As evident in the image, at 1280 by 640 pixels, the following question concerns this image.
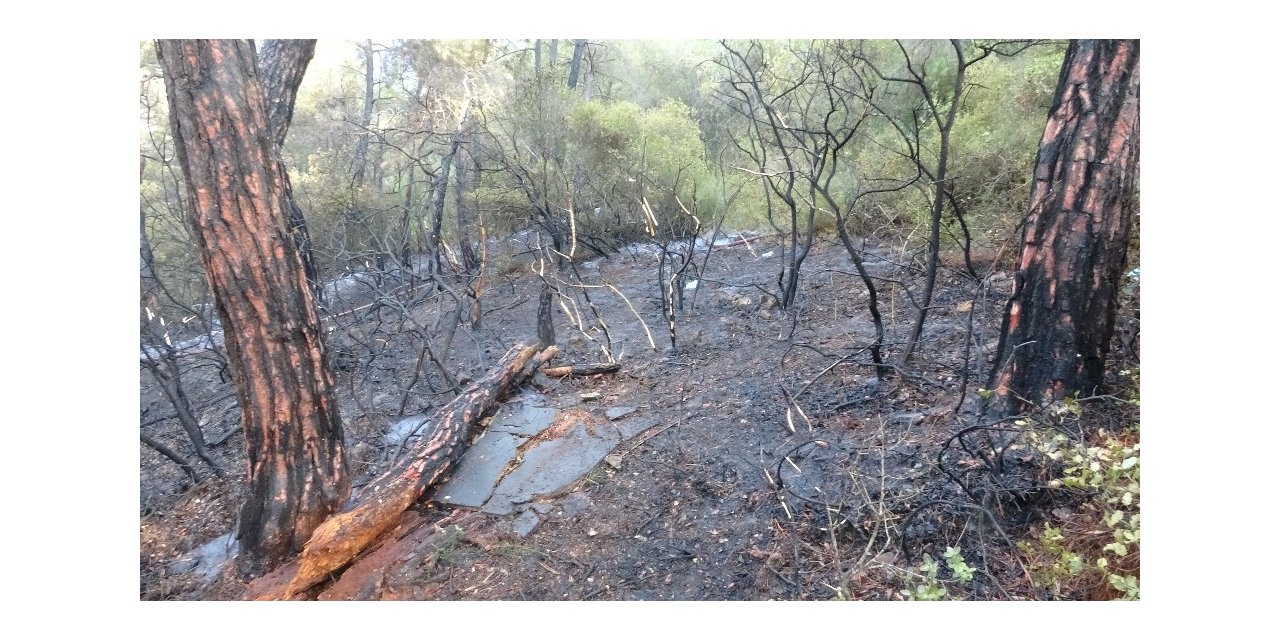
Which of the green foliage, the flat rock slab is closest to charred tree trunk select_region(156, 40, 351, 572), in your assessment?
the flat rock slab

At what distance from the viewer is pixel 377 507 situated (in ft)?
7.13

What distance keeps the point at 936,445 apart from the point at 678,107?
310 cm

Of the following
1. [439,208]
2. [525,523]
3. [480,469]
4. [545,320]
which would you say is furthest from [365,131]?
[525,523]

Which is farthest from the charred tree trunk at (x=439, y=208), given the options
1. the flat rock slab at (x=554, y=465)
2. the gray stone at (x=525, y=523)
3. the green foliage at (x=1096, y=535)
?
the green foliage at (x=1096, y=535)

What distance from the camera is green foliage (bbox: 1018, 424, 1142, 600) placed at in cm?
168

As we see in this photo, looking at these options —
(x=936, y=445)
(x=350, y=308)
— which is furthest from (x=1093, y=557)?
(x=350, y=308)

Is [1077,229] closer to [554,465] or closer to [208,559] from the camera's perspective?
[554,465]

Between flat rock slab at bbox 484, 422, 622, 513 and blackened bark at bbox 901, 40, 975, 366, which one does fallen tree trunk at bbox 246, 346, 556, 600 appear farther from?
blackened bark at bbox 901, 40, 975, 366

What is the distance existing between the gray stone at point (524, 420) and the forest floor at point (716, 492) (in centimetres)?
10

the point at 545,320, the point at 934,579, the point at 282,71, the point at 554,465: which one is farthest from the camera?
the point at 545,320

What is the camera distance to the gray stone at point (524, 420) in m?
2.82

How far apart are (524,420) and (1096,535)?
7.16ft

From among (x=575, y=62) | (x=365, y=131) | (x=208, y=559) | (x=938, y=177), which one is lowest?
(x=208, y=559)
